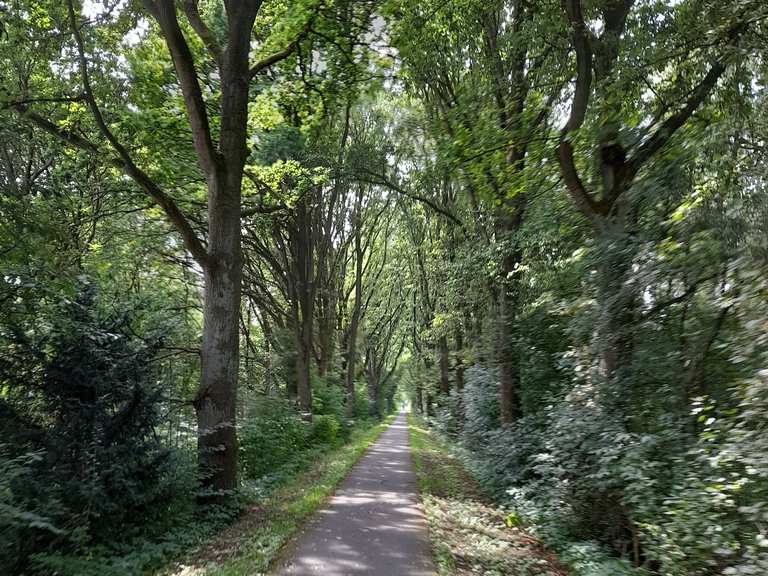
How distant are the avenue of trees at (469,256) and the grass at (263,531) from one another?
467 mm

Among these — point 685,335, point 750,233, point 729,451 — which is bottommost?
point 729,451

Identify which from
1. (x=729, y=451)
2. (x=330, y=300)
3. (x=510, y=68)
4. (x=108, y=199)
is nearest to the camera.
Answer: (x=729, y=451)

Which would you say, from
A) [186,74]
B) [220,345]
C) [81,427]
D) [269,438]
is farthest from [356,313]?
[81,427]

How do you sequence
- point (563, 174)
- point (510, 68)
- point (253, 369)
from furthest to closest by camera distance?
point (253, 369)
point (510, 68)
point (563, 174)

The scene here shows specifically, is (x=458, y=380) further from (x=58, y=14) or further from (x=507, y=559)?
Answer: (x=58, y=14)

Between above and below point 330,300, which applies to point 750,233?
below

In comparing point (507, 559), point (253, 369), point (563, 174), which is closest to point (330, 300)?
point (253, 369)

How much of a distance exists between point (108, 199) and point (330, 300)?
520 inches

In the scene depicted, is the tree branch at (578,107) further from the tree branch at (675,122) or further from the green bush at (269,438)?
the green bush at (269,438)

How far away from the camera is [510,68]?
10.1m

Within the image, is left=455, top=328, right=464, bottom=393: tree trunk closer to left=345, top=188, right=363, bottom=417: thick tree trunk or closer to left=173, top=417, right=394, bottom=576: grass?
left=345, top=188, right=363, bottom=417: thick tree trunk

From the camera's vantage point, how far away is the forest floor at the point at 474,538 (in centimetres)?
570

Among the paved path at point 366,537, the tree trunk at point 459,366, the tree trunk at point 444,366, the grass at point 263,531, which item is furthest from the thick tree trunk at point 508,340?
the tree trunk at point 444,366

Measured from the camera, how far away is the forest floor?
5695 mm
